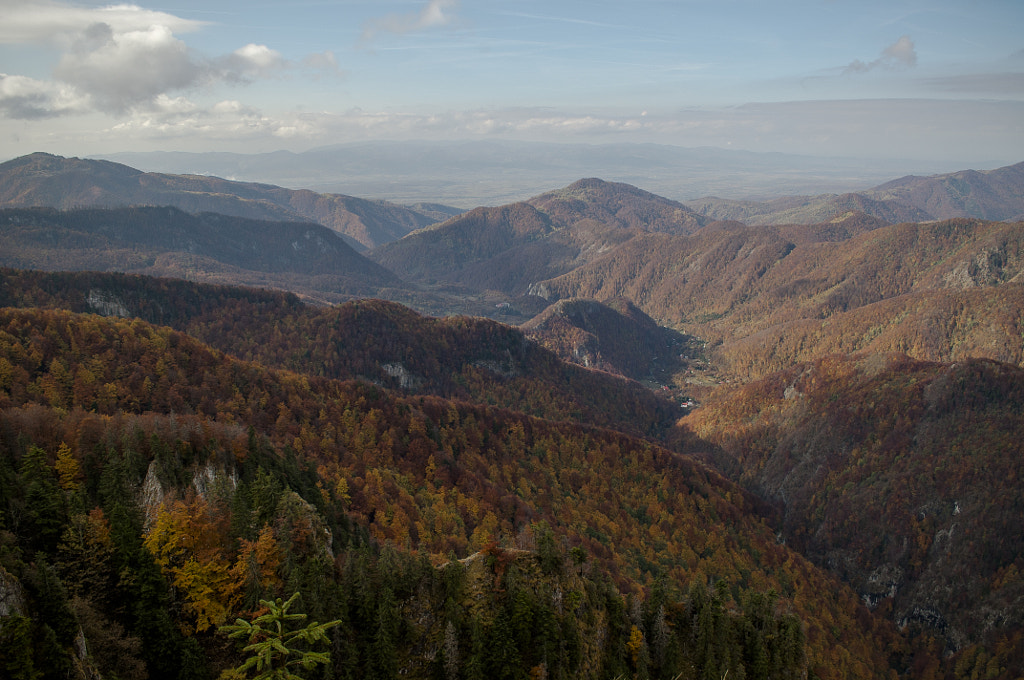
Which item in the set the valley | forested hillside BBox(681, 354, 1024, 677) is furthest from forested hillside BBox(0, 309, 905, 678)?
forested hillside BBox(681, 354, 1024, 677)

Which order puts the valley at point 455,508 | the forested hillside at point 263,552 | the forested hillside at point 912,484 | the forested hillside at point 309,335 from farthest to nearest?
the forested hillside at point 309,335 < the forested hillside at point 912,484 < the valley at point 455,508 < the forested hillside at point 263,552

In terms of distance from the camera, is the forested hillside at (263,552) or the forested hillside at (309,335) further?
the forested hillside at (309,335)

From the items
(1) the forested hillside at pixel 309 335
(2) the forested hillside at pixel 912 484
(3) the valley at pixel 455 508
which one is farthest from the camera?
(1) the forested hillside at pixel 309 335

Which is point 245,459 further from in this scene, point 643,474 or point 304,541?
point 643,474

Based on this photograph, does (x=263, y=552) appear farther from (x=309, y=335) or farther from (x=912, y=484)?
→ (x=309, y=335)

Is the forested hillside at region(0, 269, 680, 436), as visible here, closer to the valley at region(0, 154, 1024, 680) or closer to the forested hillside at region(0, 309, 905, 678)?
the valley at region(0, 154, 1024, 680)

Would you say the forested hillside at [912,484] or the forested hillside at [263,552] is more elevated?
the forested hillside at [263,552]

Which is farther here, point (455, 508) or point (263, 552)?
point (455, 508)

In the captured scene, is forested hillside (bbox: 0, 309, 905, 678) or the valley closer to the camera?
forested hillside (bbox: 0, 309, 905, 678)

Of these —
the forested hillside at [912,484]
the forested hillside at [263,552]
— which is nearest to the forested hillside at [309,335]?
the forested hillside at [912,484]

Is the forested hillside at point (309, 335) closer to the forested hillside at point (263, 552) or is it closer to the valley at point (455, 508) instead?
the valley at point (455, 508)

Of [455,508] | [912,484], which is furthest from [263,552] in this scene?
[912,484]
